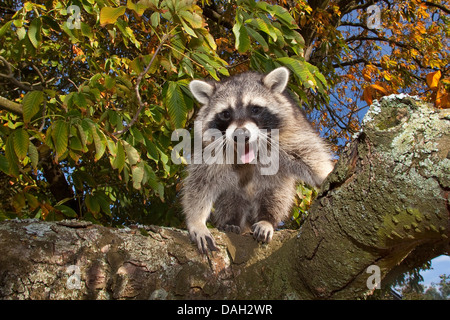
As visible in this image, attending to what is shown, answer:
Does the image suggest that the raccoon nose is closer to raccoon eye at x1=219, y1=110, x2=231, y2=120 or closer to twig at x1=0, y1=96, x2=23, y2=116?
raccoon eye at x1=219, y1=110, x2=231, y2=120

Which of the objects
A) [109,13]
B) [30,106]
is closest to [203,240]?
[30,106]

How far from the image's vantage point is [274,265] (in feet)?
7.72

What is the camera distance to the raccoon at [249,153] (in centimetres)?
354

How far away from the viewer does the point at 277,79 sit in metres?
3.87

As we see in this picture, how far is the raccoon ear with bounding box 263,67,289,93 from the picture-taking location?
373 cm

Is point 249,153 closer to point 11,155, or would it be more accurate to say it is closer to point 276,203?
point 276,203

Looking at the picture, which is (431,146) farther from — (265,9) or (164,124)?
(164,124)

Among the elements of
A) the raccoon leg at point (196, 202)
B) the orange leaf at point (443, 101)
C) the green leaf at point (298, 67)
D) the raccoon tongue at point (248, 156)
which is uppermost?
the orange leaf at point (443, 101)

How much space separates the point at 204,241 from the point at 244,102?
171 centimetres

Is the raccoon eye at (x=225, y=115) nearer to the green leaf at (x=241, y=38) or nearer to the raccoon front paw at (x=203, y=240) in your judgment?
the green leaf at (x=241, y=38)

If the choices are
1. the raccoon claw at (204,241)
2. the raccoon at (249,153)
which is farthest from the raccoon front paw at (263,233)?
the raccoon at (249,153)

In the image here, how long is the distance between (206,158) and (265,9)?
56.2 inches

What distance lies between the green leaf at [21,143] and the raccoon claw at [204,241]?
119cm

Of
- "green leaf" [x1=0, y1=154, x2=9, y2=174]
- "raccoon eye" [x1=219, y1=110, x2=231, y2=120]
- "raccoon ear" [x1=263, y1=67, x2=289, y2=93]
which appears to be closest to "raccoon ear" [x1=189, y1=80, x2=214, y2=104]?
"raccoon eye" [x1=219, y1=110, x2=231, y2=120]
